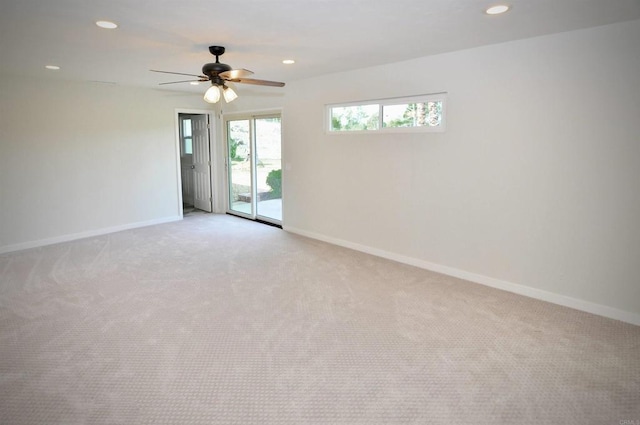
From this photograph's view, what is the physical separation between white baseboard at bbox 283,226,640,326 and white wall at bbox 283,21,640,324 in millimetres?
14

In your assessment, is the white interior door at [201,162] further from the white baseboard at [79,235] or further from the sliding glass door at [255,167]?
the white baseboard at [79,235]

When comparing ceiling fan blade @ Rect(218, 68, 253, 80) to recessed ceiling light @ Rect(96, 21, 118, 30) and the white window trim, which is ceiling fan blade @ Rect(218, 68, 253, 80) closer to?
recessed ceiling light @ Rect(96, 21, 118, 30)

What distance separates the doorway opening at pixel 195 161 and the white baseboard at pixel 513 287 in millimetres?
3664

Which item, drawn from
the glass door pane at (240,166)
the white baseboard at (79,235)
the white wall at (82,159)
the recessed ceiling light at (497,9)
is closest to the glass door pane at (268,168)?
the glass door pane at (240,166)

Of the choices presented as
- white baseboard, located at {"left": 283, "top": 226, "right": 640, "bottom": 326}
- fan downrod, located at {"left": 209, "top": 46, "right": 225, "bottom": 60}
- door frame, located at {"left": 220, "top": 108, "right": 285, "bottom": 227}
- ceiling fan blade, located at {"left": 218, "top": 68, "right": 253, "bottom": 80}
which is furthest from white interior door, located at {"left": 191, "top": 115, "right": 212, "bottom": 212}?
ceiling fan blade, located at {"left": 218, "top": 68, "right": 253, "bottom": 80}

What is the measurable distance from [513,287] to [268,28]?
3.36 m

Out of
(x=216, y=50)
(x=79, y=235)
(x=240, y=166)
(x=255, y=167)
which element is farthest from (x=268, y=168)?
(x=216, y=50)

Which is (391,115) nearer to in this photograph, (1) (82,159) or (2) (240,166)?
(2) (240,166)

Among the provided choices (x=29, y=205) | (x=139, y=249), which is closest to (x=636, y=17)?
(x=139, y=249)

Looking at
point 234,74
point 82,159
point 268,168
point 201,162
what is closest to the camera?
point 234,74

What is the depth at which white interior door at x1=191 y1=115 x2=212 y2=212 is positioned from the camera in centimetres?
760

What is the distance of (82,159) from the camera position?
575cm

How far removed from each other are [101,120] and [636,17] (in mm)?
6532

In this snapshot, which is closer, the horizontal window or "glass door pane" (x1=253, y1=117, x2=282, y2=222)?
the horizontal window
